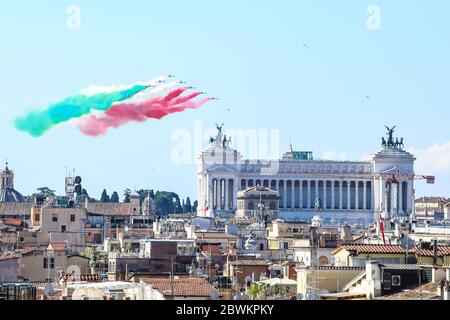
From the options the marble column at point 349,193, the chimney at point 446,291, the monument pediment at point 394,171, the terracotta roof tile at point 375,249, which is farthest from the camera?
the monument pediment at point 394,171

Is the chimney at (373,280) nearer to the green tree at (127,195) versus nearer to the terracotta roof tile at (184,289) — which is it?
the terracotta roof tile at (184,289)

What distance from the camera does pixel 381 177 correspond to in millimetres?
195125

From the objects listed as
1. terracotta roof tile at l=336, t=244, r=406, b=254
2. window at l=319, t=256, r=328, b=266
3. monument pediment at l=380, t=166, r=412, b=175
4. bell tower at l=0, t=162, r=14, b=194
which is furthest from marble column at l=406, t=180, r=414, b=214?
terracotta roof tile at l=336, t=244, r=406, b=254

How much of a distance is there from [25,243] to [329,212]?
104764 mm

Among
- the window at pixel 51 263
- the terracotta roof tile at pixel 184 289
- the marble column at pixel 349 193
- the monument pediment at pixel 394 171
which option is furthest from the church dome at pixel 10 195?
the terracotta roof tile at pixel 184 289

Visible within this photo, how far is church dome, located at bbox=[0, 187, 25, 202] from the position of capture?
15155cm

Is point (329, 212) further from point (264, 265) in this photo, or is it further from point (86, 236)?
point (264, 265)

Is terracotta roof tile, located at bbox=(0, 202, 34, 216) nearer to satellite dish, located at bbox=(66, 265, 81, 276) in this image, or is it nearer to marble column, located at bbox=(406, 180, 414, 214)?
marble column, located at bbox=(406, 180, 414, 214)

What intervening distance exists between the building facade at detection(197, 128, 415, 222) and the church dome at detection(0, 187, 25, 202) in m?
36.5

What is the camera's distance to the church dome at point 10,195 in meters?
152

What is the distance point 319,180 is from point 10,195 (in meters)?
48.6

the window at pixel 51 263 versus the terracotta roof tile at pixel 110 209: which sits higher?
the terracotta roof tile at pixel 110 209

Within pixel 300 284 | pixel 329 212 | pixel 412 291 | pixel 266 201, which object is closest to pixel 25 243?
pixel 300 284

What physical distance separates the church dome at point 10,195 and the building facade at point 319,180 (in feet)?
120
